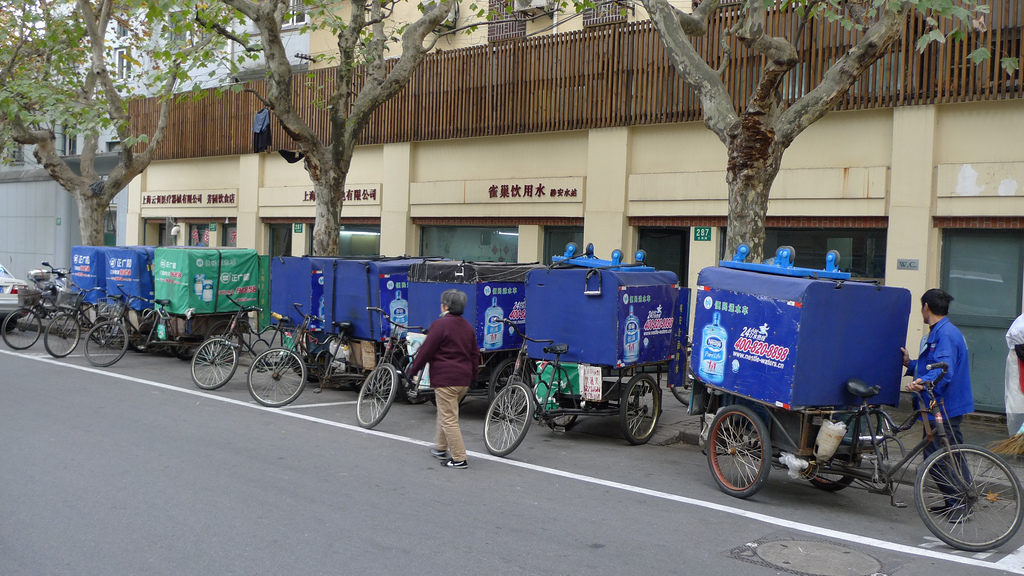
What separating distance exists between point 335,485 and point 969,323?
883 centimetres

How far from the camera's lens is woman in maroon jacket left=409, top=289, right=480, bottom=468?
8305mm

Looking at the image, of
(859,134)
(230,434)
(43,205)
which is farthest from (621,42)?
(43,205)

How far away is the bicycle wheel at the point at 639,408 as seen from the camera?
31.6 feet

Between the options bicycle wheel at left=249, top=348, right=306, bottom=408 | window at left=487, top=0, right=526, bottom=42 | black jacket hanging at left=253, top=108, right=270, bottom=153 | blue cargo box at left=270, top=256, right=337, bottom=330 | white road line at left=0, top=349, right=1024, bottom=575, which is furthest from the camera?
black jacket hanging at left=253, top=108, right=270, bottom=153

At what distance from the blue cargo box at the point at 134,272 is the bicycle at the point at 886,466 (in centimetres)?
1078

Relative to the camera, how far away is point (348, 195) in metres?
20.7

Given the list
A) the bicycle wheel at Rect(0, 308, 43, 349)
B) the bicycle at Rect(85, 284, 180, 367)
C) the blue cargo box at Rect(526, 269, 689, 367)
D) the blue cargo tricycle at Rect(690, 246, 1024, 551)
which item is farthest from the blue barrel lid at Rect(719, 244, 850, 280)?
the bicycle wheel at Rect(0, 308, 43, 349)

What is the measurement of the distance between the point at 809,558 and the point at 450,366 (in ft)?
12.0

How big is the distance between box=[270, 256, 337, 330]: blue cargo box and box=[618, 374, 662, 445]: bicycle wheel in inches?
181

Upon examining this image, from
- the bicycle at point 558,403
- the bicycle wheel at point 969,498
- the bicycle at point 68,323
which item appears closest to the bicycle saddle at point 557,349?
the bicycle at point 558,403

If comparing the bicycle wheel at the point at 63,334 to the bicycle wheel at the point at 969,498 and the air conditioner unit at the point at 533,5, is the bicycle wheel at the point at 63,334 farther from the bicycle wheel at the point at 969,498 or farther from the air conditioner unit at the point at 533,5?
the bicycle wheel at the point at 969,498

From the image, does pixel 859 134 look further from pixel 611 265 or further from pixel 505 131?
pixel 505 131

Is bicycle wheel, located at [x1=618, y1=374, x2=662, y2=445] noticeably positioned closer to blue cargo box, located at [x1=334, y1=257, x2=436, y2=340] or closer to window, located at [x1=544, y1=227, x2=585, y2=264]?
blue cargo box, located at [x1=334, y1=257, x2=436, y2=340]

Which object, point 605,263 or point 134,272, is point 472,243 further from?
point 605,263
